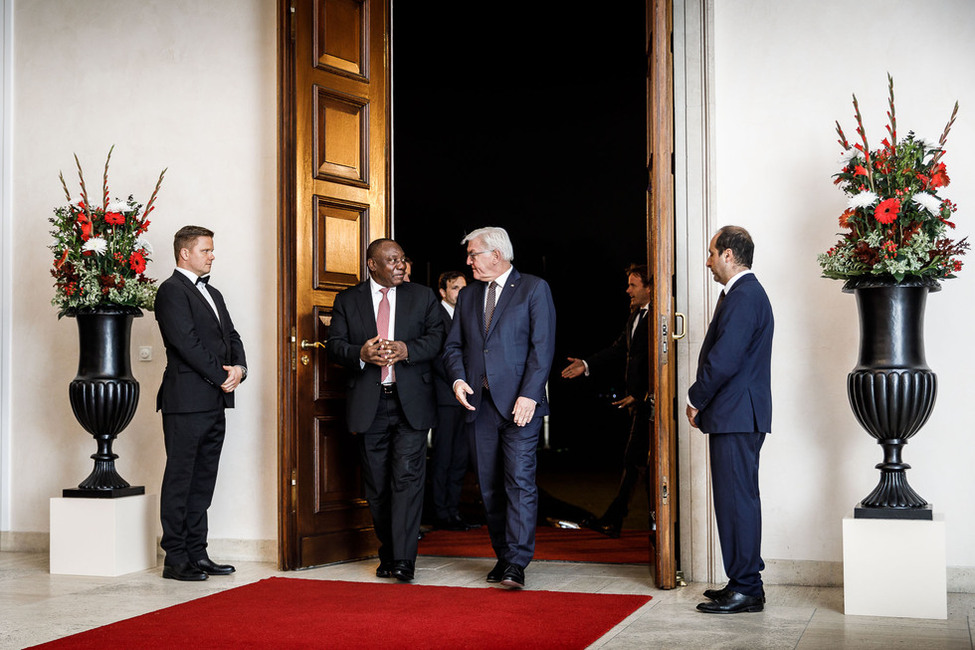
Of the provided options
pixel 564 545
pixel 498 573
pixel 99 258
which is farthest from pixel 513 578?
pixel 99 258

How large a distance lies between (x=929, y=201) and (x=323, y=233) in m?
2.90

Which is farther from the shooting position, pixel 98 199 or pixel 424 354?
pixel 98 199

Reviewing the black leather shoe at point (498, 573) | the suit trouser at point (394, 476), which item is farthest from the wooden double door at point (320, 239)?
the black leather shoe at point (498, 573)

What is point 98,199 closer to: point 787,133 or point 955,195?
point 787,133

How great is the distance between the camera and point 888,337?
13.5ft

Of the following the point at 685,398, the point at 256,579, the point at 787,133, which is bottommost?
the point at 256,579

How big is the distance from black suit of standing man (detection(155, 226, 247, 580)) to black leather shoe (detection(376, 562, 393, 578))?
0.78 metres

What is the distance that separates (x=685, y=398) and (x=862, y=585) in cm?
118

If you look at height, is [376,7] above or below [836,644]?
above

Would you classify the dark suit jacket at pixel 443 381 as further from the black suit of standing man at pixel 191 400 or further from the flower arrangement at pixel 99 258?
the flower arrangement at pixel 99 258

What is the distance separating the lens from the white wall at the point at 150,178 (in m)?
5.57

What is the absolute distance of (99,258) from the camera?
204 inches

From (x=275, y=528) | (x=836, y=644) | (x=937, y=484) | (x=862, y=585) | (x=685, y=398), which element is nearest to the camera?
(x=836, y=644)

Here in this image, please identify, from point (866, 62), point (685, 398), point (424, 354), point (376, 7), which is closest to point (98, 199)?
point (376, 7)
